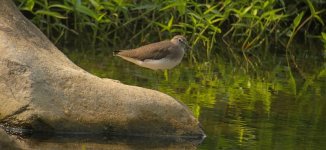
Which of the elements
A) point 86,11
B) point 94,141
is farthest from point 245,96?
point 86,11

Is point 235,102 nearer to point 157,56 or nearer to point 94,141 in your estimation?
point 157,56

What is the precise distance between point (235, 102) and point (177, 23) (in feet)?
16.0

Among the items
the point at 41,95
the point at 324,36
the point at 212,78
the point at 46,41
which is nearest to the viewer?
the point at 41,95

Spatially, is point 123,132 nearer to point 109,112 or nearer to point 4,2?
point 109,112

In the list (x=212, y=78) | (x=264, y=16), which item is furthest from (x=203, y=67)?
(x=264, y=16)

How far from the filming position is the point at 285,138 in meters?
9.48

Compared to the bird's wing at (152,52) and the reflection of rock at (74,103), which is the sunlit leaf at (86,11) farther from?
the reflection of rock at (74,103)

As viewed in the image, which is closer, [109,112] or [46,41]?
[109,112]

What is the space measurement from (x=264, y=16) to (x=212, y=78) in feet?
9.02

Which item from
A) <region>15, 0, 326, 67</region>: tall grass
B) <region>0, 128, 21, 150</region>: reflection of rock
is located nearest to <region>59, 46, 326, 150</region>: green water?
<region>15, 0, 326, 67</region>: tall grass

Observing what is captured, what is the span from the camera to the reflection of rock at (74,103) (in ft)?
29.7

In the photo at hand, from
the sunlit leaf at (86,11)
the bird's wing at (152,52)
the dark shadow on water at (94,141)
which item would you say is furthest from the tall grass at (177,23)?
the dark shadow on water at (94,141)

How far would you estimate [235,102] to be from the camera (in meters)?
11.2

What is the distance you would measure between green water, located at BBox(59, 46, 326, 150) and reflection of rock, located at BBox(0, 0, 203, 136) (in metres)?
0.46
